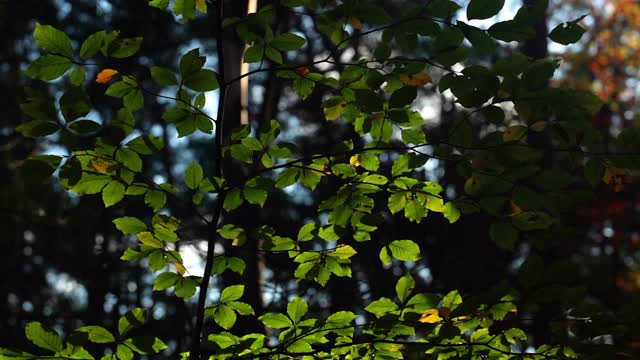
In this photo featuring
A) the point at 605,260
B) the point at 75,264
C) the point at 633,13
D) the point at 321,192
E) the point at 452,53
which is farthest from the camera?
the point at 633,13

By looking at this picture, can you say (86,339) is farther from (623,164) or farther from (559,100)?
(623,164)

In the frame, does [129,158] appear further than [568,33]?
Yes

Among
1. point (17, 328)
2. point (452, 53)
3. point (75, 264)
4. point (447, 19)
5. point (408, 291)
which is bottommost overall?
point (408, 291)

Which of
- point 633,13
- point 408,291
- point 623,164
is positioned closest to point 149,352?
point 408,291

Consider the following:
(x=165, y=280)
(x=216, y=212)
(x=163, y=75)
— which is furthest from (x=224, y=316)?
(x=163, y=75)

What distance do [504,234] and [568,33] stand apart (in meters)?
0.45

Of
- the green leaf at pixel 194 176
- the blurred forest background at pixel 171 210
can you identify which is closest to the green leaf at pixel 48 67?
the green leaf at pixel 194 176

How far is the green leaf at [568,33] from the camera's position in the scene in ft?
3.99

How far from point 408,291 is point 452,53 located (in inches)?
23.2

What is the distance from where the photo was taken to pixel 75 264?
9.62 m

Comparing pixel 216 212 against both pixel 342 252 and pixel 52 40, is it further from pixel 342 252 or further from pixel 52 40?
pixel 52 40

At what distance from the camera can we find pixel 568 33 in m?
1.22

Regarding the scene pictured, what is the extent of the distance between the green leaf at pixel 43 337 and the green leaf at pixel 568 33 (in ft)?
4.19

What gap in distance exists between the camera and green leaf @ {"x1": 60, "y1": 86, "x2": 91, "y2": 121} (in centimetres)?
112
